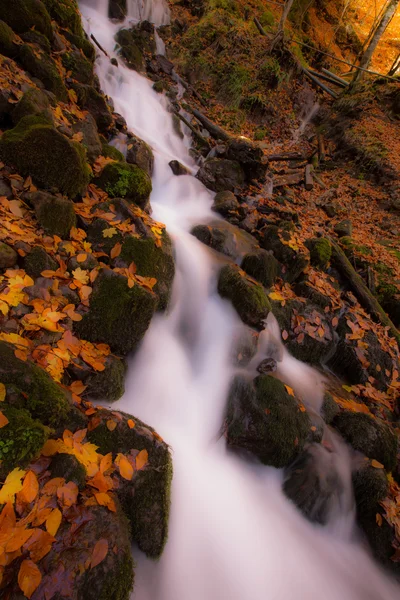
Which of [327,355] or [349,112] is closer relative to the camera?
[327,355]

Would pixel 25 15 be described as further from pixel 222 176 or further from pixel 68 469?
pixel 68 469

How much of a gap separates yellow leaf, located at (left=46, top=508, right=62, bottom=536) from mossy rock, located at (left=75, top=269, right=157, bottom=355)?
1.53m

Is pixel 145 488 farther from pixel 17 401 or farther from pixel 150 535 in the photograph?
pixel 17 401

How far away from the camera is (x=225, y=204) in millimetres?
7176

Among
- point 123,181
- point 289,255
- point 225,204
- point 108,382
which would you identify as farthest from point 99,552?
point 225,204

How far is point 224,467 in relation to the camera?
3.50 metres

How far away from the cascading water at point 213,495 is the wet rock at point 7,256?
5.49ft

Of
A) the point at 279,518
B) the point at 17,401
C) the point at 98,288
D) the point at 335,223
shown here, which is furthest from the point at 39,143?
the point at 335,223

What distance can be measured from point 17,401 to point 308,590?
3563 millimetres

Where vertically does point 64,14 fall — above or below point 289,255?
above

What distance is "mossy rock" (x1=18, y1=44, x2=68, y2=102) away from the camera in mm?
4641

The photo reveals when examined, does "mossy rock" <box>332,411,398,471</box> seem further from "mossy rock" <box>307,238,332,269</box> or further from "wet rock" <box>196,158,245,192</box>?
"wet rock" <box>196,158,245,192</box>

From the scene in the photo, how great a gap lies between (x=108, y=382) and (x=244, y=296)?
2657 mm

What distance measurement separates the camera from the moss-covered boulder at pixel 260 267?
217 inches
